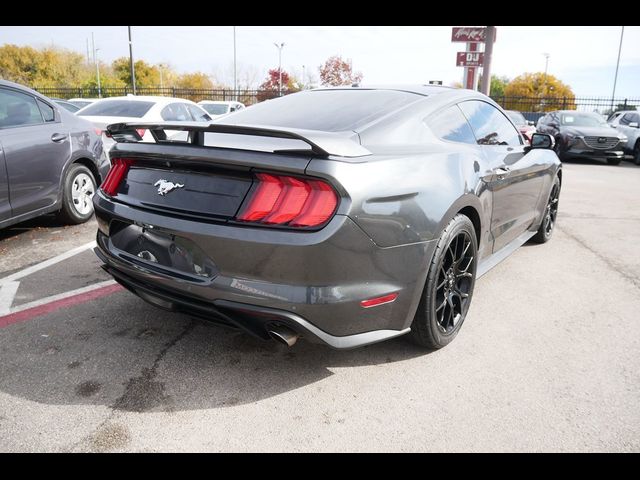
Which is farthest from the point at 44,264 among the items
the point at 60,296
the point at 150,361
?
the point at 150,361

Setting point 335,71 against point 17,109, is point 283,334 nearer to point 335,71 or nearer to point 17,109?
point 17,109

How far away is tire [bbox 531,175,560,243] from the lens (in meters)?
5.17

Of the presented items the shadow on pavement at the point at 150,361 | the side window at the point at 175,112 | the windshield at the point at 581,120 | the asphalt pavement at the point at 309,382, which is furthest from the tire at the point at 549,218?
the windshield at the point at 581,120

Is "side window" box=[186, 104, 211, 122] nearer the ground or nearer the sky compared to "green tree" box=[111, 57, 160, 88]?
nearer the ground

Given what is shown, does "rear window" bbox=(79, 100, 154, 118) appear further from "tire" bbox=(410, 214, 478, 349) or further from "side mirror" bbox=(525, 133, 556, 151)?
"tire" bbox=(410, 214, 478, 349)

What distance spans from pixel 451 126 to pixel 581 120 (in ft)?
44.8

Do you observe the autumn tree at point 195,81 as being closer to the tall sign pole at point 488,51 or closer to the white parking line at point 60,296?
the tall sign pole at point 488,51

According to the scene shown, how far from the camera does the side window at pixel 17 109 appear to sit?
450cm

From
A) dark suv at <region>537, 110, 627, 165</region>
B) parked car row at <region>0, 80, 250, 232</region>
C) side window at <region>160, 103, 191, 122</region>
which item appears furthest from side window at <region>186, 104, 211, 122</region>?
dark suv at <region>537, 110, 627, 165</region>

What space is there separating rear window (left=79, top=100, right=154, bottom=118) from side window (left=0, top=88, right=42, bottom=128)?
9.84 feet
